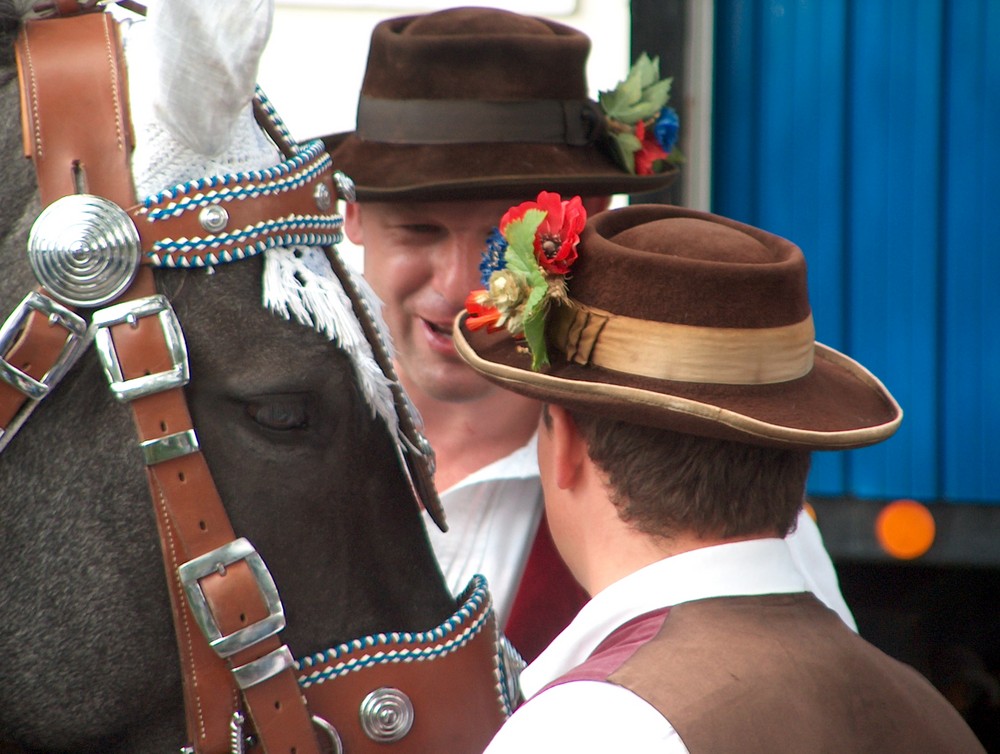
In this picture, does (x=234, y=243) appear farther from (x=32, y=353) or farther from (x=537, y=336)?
(x=537, y=336)

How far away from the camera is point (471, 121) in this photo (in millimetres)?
2561

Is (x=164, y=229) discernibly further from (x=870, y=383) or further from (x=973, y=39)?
(x=973, y=39)

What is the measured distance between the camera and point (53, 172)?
147 centimetres

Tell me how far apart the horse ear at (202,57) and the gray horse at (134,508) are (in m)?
0.19

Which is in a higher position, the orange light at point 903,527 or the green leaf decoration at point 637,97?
the green leaf decoration at point 637,97

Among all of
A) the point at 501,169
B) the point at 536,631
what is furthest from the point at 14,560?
the point at 501,169

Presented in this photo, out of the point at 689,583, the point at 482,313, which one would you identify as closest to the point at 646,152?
the point at 482,313

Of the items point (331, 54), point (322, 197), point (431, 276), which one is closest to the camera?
point (322, 197)

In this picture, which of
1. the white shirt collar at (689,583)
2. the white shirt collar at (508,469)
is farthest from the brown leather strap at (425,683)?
the white shirt collar at (508,469)

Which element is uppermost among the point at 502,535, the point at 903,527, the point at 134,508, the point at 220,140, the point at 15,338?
the point at 220,140

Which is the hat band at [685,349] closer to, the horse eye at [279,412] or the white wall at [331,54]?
the horse eye at [279,412]

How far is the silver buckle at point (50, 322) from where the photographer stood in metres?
1.43

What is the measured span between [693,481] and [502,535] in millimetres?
1045

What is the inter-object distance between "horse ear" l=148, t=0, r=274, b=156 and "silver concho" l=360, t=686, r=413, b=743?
0.75m
